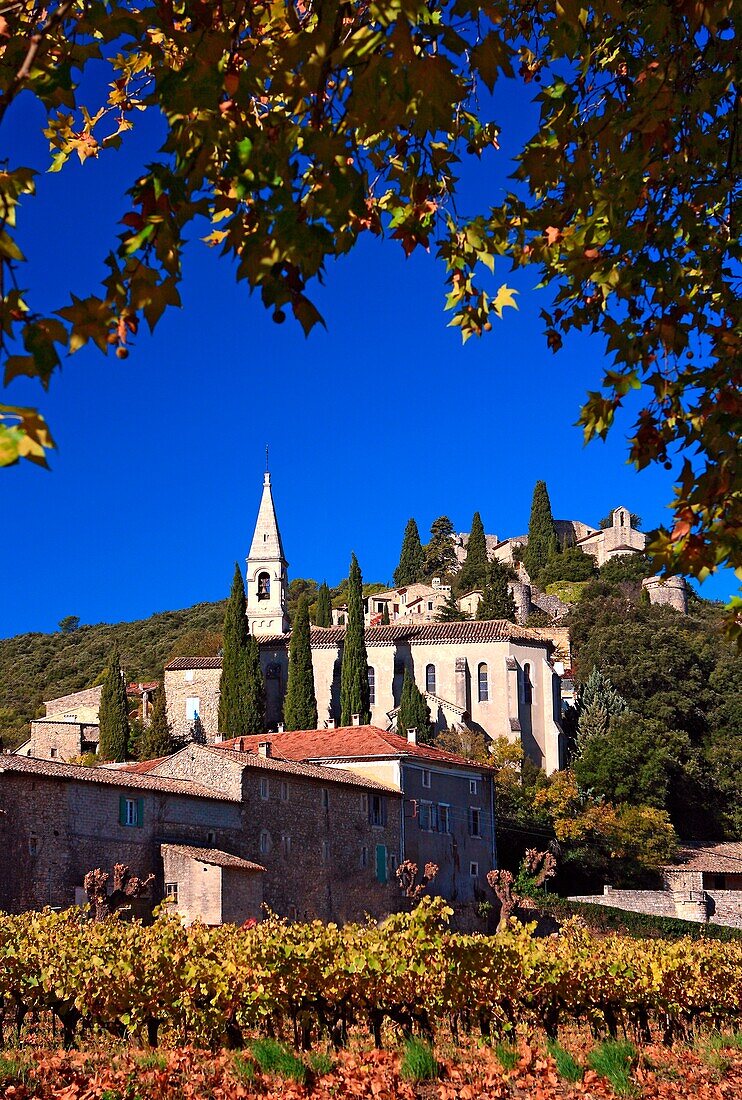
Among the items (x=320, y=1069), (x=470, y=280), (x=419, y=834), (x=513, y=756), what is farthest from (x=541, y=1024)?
(x=513, y=756)

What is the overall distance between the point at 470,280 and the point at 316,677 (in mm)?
67265

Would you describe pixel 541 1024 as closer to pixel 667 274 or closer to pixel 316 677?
A: pixel 667 274

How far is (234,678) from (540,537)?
62.0 meters

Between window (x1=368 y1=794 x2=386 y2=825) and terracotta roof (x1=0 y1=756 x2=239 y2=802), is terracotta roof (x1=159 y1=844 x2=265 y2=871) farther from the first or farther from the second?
window (x1=368 y1=794 x2=386 y2=825)

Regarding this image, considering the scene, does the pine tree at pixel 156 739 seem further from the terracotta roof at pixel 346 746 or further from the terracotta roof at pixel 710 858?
the terracotta roof at pixel 710 858

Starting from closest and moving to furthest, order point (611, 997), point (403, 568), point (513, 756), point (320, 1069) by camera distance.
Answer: point (320, 1069) < point (611, 997) < point (513, 756) < point (403, 568)

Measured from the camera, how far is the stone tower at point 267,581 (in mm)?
78438

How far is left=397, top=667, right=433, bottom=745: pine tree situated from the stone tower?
47.3 feet

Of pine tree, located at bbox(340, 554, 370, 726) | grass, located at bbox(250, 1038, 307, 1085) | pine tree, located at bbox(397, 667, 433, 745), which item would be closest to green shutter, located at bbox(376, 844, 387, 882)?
pine tree, located at bbox(397, 667, 433, 745)

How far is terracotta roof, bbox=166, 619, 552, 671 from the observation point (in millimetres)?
72062

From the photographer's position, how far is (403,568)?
11844 cm

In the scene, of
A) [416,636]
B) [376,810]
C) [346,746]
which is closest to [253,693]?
[416,636]

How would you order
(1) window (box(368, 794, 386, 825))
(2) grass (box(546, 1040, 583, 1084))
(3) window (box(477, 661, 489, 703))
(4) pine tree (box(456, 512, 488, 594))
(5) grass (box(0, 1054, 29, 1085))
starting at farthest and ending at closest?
(4) pine tree (box(456, 512, 488, 594)), (3) window (box(477, 661, 489, 703)), (1) window (box(368, 794, 386, 825)), (2) grass (box(546, 1040, 583, 1084)), (5) grass (box(0, 1054, 29, 1085))

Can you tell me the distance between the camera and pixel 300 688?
2579 inches
